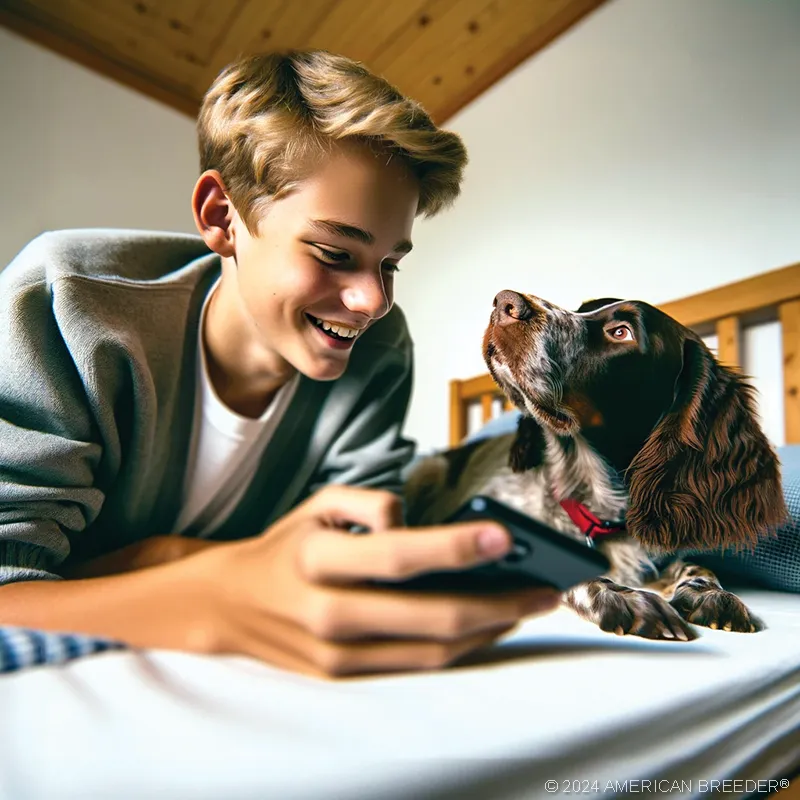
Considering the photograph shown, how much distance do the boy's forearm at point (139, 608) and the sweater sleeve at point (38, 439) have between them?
0.10 ft

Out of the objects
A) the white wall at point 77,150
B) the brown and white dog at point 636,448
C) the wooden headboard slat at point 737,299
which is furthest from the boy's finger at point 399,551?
the white wall at point 77,150

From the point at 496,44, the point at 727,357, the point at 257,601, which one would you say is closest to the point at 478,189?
the point at 496,44

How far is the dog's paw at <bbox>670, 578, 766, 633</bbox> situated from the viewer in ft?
1.37

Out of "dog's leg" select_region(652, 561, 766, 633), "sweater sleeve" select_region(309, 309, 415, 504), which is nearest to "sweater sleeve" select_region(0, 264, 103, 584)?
"sweater sleeve" select_region(309, 309, 415, 504)

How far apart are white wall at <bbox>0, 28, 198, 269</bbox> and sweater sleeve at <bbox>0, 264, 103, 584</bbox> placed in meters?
0.11

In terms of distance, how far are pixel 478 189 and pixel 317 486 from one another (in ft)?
1.05

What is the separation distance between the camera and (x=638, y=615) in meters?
0.40

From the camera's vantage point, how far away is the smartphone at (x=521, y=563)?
0.26m

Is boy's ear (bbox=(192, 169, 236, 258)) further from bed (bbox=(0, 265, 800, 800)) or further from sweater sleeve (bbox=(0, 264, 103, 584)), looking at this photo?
bed (bbox=(0, 265, 800, 800))

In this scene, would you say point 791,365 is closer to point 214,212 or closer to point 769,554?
point 769,554

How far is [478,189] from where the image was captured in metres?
0.47

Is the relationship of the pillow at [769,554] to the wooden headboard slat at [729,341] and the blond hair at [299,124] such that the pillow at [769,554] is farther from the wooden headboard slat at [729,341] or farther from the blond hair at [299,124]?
the blond hair at [299,124]

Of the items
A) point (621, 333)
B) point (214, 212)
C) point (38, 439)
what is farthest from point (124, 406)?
point (621, 333)

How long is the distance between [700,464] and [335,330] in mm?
289
